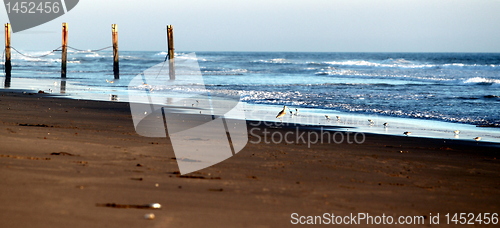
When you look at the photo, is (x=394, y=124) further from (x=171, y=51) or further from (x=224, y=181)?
(x=171, y=51)

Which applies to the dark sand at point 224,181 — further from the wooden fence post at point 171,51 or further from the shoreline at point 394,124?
the wooden fence post at point 171,51

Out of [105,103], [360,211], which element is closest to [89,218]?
[360,211]

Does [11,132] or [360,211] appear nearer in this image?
[360,211]

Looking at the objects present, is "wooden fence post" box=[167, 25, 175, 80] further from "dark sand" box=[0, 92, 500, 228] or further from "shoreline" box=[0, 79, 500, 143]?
"dark sand" box=[0, 92, 500, 228]

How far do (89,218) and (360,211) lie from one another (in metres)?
1.97

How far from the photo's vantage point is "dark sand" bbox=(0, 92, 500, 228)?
367 centimetres

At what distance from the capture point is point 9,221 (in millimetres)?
3293

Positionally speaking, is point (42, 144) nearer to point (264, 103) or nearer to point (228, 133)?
point (228, 133)

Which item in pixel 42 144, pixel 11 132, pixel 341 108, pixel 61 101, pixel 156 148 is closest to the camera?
pixel 42 144

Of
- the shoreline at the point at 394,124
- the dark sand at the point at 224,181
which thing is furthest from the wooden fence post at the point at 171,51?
the dark sand at the point at 224,181

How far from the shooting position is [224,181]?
15.7 feet

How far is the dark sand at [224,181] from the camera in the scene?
367 centimetres

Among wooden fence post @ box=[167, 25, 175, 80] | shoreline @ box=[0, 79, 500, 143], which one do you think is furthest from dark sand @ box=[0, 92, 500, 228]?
wooden fence post @ box=[167, 25, 175, 80]

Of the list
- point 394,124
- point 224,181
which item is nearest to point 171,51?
point 394,124
